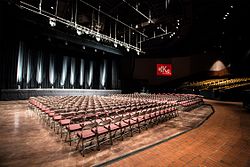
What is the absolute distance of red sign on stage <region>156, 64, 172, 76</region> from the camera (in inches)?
763

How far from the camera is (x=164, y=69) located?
19.5 meters

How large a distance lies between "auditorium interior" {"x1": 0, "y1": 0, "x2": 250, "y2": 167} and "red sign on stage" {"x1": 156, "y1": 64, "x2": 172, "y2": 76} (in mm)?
152

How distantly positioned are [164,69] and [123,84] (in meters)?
6.46

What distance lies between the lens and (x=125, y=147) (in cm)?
314

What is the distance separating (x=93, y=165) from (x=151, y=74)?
59.8 ft

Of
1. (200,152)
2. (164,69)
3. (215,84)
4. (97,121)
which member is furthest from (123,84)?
(200,152)

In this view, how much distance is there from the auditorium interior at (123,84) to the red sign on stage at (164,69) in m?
0.15

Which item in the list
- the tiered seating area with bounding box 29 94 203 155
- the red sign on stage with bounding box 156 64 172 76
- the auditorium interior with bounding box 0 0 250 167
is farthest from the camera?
the red sign on stage with bounding box 156 64 172 76

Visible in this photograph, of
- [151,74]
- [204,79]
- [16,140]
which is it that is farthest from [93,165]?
[204,79]

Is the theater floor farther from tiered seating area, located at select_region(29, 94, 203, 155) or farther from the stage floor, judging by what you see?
tiered seating area, located at select_region(29, 94, 203, 155)

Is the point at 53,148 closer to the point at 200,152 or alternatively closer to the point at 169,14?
the point at 200,152

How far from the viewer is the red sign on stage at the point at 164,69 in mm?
19375

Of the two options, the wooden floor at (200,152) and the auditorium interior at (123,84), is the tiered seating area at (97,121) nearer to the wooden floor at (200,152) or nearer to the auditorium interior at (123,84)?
the auditorium interior at (123,84)

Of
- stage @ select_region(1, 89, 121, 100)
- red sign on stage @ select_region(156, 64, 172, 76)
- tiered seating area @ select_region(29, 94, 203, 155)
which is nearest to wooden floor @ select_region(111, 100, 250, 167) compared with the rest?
tiered seating area @ select_region(29, 94, 203, 155)
